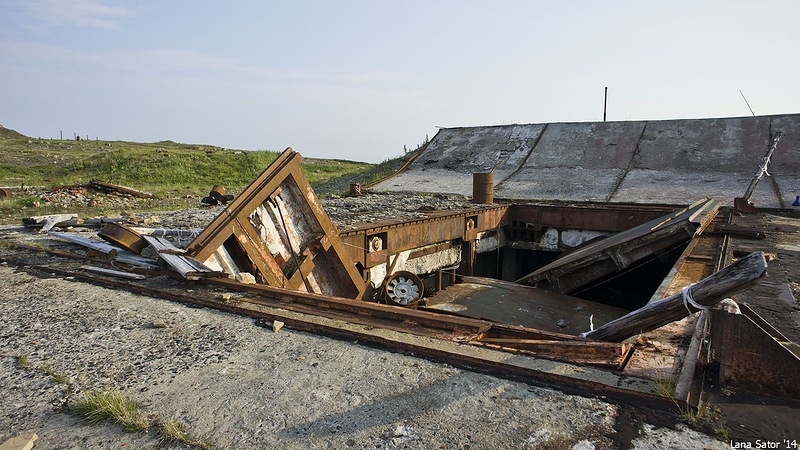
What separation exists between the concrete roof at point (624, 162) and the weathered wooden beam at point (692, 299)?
11295mm

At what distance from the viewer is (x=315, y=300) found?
4.32 meters

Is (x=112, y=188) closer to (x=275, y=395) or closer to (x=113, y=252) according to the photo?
(x=113, y=252)

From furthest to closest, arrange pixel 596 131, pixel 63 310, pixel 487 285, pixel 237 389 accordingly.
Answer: pixel 596 131, pixel 487 285, pixel 63 310, pixel 237 389

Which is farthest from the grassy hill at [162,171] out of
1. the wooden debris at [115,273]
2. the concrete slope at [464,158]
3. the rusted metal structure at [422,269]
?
the wooden debris at [115,273]

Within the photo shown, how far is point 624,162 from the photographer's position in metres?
16.8

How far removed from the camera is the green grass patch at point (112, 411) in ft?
7.97

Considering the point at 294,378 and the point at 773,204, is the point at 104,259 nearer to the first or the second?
the point at 294,378

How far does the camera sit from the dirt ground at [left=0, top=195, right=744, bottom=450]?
232 cm

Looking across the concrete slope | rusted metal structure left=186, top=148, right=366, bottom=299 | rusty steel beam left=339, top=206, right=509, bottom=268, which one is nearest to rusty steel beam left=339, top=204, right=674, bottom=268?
rusty steel beam left=339, top=206, right=509, bottom=268

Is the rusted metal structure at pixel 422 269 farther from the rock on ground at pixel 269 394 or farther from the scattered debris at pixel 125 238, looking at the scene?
the rock on ground at pixel 269 394

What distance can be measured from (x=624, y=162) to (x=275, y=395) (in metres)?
16.6

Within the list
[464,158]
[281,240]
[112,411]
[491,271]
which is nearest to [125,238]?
[281,240]

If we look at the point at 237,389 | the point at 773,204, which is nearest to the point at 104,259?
the point at 237,389

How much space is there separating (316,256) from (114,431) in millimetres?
4411
